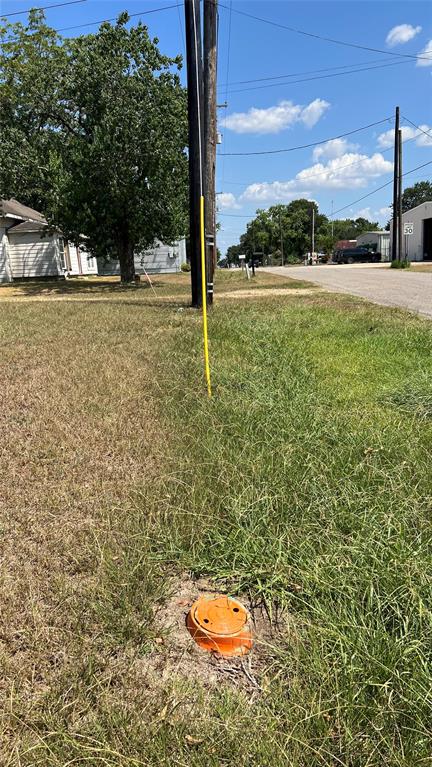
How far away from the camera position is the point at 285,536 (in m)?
2.29

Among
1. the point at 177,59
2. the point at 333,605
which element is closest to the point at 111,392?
the point at 333,605

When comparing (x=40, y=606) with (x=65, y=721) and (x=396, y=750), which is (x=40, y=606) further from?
(x=396, y=750)

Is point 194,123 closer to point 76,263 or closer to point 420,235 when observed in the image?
point 76,263

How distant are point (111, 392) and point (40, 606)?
288 cm

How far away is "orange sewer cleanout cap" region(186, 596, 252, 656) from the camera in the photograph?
1812mm

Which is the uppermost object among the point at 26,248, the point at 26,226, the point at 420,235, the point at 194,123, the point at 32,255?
the point at 420,235

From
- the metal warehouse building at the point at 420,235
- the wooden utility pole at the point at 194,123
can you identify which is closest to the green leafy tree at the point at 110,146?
the wooden utility pole at the point at 194,123

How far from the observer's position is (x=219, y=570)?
7.15 feet

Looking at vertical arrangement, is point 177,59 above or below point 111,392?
above

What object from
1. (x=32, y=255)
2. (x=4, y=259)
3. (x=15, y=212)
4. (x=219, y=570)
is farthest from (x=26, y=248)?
(x=219, y=570)

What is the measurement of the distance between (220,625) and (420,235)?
→ 2025 inches

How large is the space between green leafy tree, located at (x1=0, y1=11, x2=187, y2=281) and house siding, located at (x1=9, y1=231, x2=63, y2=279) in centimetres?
551

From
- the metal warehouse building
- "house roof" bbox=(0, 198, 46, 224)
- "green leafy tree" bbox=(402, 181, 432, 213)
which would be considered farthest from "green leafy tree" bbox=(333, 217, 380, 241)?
"house roof" bbox=(0, 198, 46, 224)

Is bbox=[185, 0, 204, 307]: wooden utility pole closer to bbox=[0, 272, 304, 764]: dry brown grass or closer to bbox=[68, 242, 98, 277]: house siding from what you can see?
bbox=[0, 272, 304, 764]: dry brown grass
